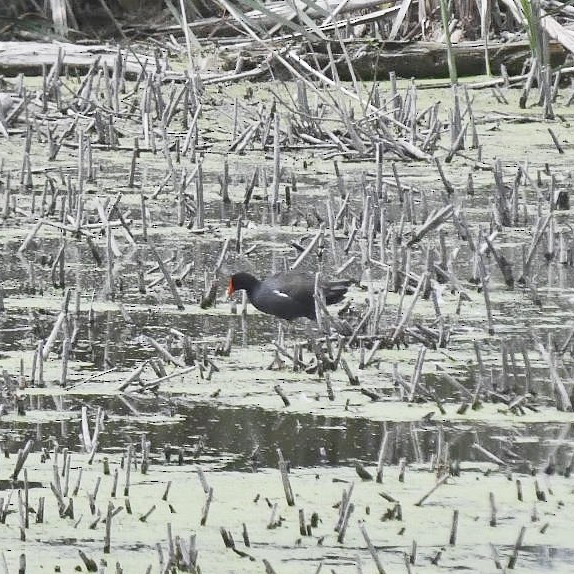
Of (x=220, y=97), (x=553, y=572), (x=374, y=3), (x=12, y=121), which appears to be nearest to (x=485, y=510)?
(x=553, y=572)

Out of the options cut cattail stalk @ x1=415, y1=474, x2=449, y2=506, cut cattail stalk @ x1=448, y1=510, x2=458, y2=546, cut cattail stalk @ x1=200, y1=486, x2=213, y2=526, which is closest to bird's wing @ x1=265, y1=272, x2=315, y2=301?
cut cattail stalk @ x1=415, y1=474, x2=449, y2=506

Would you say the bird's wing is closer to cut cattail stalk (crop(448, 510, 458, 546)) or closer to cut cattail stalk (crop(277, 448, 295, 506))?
cut cattail stalk (crop(277, 448, 295, 506))

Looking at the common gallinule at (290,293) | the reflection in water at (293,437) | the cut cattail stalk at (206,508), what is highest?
the common gallinule at (290,293)

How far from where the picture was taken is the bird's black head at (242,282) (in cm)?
604

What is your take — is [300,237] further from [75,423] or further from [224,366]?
[75,423]

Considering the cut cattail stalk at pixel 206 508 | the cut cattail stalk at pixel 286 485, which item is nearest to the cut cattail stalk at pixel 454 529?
the cut cattail stalk at pixel 286 485

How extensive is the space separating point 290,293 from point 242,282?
0.33 metres

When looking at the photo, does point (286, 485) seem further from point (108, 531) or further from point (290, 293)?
point (290, 293)

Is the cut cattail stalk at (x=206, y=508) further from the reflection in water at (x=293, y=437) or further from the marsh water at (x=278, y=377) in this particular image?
the reflection in water at (x=293, y=437)

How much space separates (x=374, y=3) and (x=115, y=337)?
7283 millimetres

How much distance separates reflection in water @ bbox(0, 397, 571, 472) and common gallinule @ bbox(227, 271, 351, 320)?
1.02 metres

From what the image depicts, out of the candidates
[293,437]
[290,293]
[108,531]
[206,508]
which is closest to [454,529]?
[206,508]

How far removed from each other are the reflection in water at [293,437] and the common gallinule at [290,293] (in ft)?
3.33

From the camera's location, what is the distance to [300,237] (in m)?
7.84
